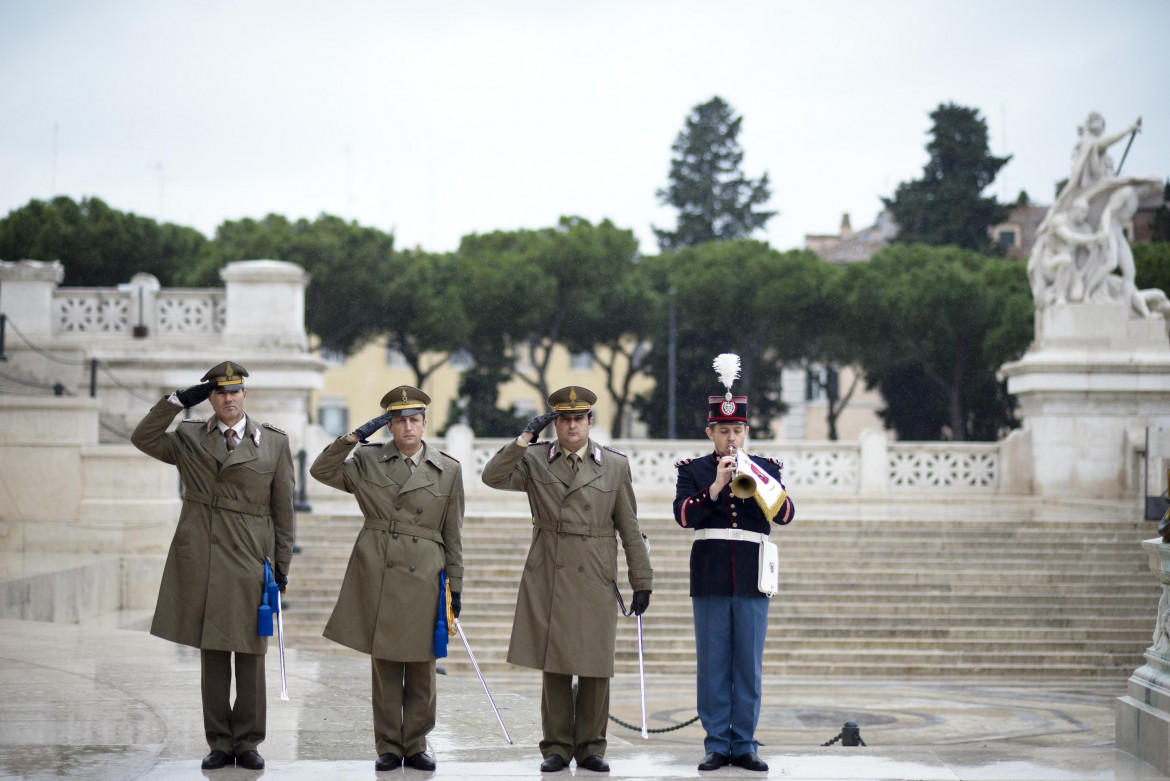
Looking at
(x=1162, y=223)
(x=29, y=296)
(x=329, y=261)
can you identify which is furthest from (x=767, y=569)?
(x=1162, y=223)

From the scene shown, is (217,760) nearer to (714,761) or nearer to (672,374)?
(714,761)

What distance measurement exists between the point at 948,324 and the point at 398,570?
110 feet

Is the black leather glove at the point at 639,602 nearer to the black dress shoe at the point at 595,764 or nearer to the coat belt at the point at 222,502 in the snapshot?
the black dress shoe at the point at 595,764

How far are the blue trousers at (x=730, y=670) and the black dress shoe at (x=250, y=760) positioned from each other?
2122 mm

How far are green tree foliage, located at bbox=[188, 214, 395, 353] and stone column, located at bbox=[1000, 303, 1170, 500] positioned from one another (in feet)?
72.2

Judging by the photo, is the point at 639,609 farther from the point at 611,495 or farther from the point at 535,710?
the point at 535,710

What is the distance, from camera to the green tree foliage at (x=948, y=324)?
3750cm

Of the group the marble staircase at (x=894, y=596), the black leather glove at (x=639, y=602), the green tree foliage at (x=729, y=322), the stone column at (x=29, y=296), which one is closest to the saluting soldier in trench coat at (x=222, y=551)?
the black leather glove at (x=639, y=602)

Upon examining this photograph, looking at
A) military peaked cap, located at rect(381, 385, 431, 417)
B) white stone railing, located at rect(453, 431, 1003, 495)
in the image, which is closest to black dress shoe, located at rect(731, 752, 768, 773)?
military peaked cap, located at rect(381, 385, 431, 417)

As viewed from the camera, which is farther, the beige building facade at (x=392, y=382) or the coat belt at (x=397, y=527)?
the beige building facade at (x=392, y=382)

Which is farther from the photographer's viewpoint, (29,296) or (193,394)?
(29,296)

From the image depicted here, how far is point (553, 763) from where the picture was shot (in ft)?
20.3

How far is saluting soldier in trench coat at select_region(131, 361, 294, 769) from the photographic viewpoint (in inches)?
244

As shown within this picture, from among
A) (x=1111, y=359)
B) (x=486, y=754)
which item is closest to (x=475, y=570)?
(x=486, y=754)
